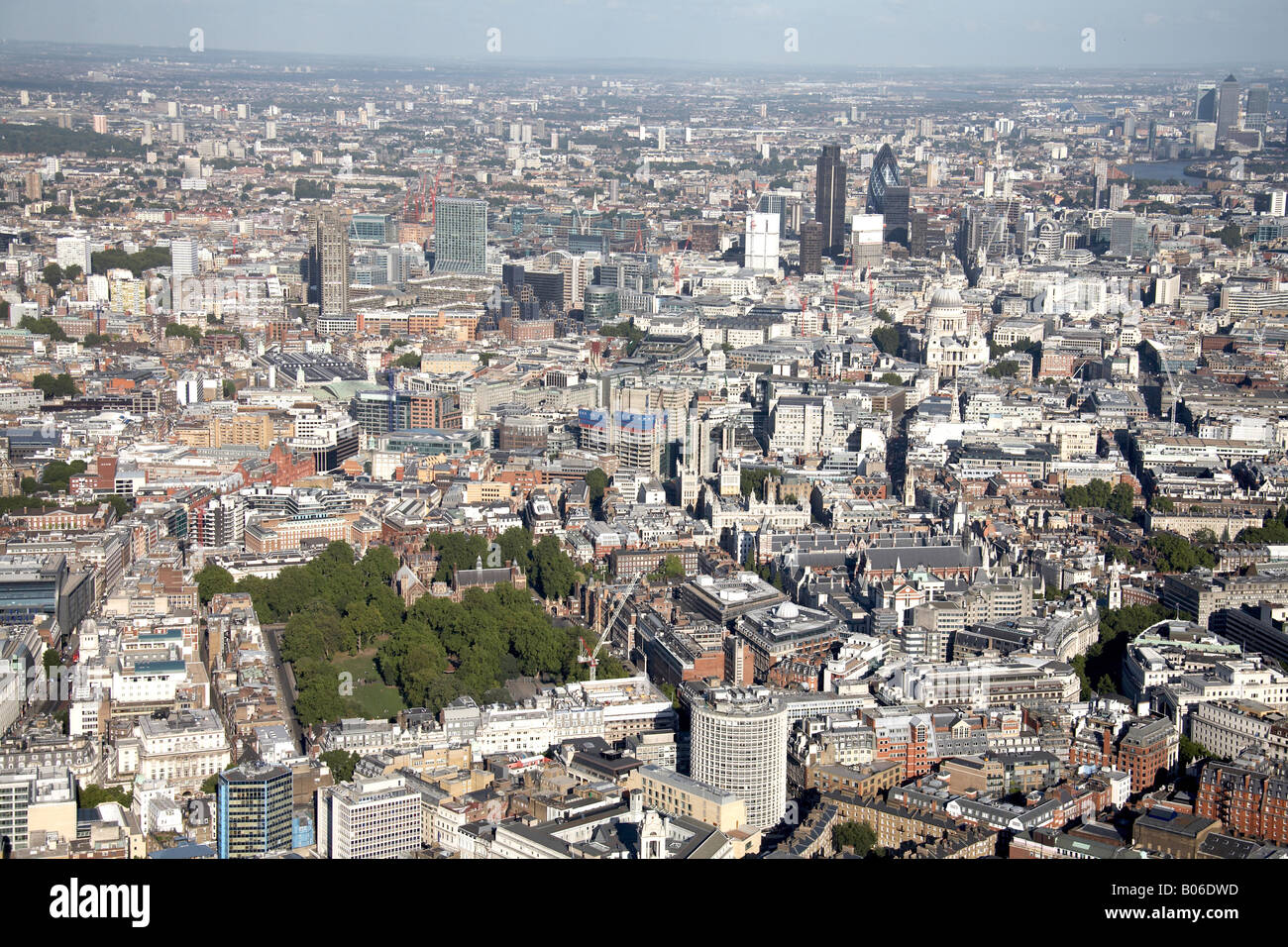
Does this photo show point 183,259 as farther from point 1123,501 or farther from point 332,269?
point 1123,501

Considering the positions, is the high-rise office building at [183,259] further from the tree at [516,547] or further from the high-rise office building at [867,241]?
the tree at [516,547]

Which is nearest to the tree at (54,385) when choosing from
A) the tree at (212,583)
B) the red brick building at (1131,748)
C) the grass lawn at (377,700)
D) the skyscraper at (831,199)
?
the tree at (212,583)

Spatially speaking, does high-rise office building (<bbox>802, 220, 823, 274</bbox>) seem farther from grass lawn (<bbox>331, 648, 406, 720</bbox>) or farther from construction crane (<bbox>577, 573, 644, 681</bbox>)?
grass lawn (<bbox>331, 648, 406, 720</bbox>)

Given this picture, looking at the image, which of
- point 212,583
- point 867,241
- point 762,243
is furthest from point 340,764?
point 867,241
